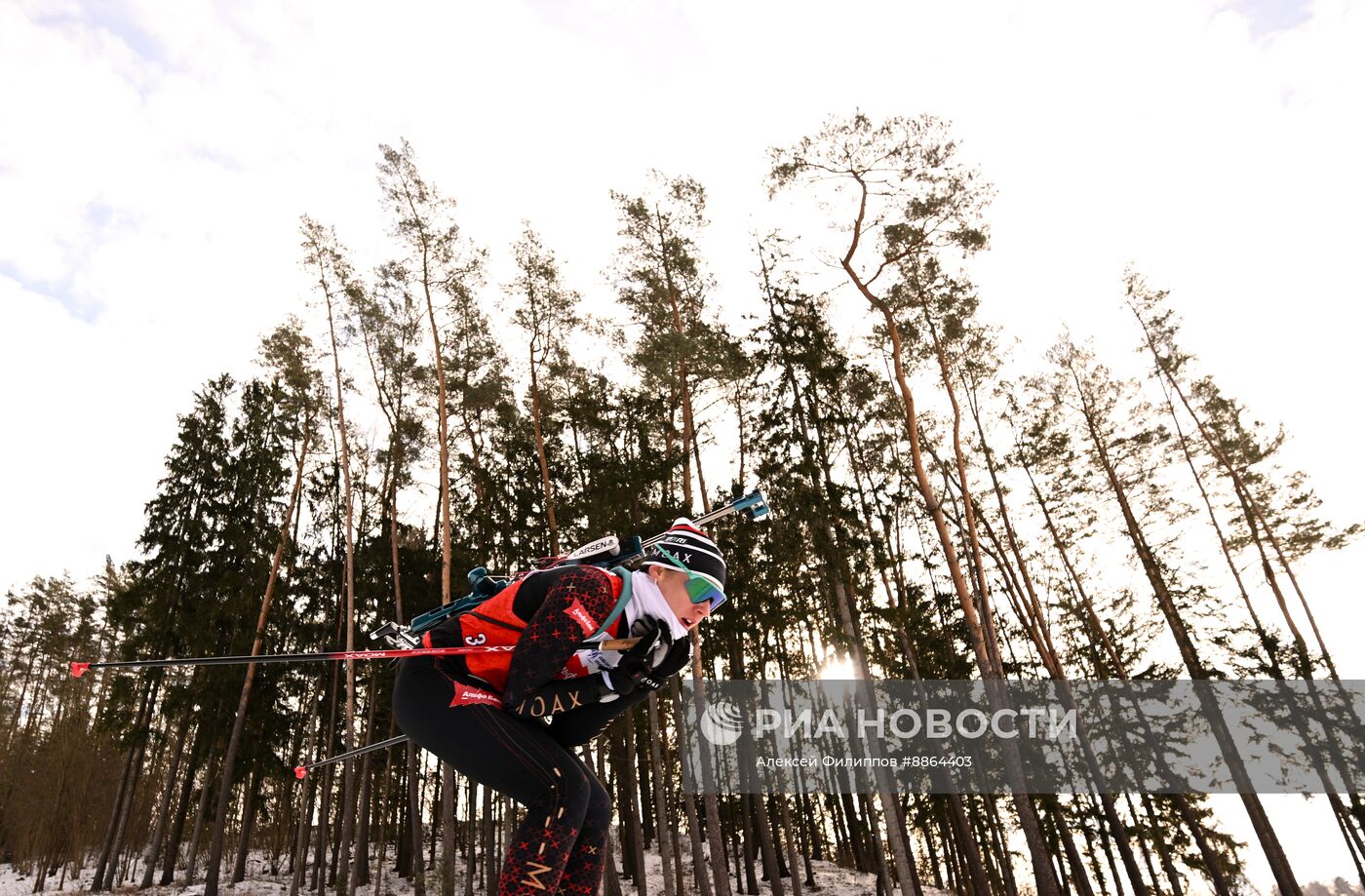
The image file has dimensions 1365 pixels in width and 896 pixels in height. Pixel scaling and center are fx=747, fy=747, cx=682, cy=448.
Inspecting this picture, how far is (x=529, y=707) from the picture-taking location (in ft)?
6.97

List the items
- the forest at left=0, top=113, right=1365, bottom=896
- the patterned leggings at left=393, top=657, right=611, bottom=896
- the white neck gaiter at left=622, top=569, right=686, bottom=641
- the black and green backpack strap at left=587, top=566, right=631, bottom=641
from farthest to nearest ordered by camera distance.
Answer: the forest at left=0, top=113, right=1365, bottom=896 < the white neck gaiter at left=622, top=569, right=686, bottom=641 < the black and green backpack strap at left=587, top=566, right=631, bottom=641 < the patterned leggings at left=393, top=657, right=611, bottom=896

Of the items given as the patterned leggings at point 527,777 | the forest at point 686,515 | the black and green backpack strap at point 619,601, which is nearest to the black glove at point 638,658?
the black and green backpack strap at point 619,601

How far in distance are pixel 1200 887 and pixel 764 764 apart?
1227cm

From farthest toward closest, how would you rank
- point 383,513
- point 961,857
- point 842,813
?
point 842,813
point 961,857
point 383,513

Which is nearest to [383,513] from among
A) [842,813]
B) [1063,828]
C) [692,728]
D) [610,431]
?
[610,431]

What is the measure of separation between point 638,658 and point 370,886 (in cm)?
2416

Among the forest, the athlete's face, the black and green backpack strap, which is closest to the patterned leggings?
the black and green backpack strap

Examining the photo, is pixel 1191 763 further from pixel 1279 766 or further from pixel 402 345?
pixel 402 345

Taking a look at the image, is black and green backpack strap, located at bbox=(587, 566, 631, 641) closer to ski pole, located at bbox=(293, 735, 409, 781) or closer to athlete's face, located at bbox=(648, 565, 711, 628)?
athlete's face, located at bbox=(648, 565, 711, 628)

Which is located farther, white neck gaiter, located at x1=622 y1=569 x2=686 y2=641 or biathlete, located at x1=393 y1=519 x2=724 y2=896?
white neck gaiter, located at x1=622 y1=569 x2=686 y2=641

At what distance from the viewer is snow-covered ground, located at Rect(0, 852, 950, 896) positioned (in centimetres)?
1900

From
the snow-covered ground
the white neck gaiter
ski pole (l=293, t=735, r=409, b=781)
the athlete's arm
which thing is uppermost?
the white neck gaiter

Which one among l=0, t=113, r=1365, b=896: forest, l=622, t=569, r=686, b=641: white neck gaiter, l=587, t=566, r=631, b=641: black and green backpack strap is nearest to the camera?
l=587, t=566, r=631, b=641: black and green backpack strap

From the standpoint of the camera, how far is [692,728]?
18.0 meters
